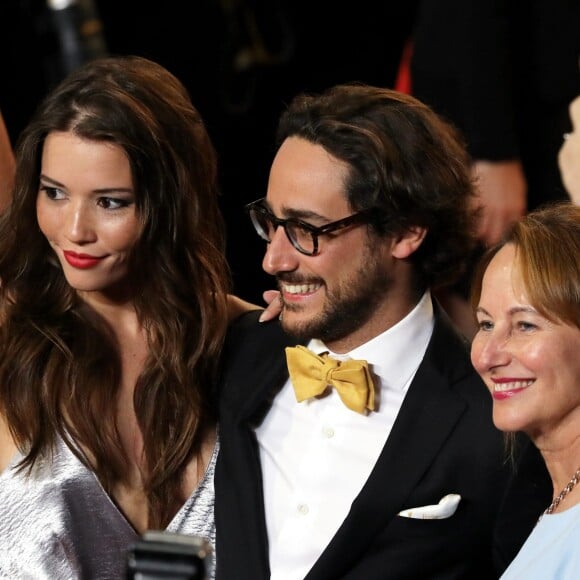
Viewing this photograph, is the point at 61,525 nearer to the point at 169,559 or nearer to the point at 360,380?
the point at 360,380

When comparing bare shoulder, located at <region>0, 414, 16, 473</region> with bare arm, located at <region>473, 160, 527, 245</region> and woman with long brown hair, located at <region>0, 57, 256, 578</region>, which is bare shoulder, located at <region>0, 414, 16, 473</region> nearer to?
woman with long brown hair, located at <region>0, 57, 256, 578</region>

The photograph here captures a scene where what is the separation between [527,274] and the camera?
8.20 ft

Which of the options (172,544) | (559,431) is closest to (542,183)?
(559,431)

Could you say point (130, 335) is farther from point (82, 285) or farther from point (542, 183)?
point (542, 183)

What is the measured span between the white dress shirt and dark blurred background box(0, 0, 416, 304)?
2125 mm

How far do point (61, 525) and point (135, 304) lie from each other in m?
0.50

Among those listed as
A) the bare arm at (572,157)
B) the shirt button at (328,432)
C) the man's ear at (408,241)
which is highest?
the man's ear at (408,241)

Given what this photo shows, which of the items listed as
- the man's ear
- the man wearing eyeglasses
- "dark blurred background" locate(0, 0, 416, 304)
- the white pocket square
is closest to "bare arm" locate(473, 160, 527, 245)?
the man wearing eyeglasses

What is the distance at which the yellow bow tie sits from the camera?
2.87m

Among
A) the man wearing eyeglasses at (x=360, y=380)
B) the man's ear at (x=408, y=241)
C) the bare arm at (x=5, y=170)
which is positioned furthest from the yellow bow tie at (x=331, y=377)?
the bare arm at (x=5, y=170)

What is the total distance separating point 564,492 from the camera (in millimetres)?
2494

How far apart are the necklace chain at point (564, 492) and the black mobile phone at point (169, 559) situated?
1.16 m

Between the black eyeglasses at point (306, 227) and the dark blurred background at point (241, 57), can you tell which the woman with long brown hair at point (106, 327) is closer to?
the black eyeglasses at point (306, 227)

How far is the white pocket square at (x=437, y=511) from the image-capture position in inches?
109
